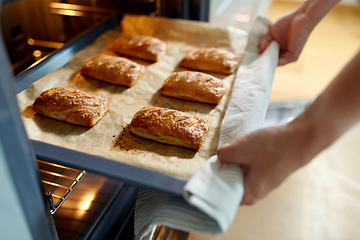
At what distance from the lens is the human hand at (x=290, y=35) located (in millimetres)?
1248

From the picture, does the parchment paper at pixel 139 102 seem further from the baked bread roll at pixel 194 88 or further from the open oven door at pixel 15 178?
the open oven door at pixel 15 178

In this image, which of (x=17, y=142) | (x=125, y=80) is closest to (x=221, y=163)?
(x=17, y=142)

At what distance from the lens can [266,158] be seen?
668 mm

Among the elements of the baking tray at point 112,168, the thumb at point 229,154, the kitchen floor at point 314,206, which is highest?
the thumb at point 229,154

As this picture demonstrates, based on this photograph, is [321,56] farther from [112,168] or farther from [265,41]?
[112,168]

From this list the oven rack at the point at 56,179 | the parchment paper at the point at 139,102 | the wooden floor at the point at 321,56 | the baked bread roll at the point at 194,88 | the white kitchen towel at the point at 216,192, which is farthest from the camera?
the wooden floor at the point at 321,56

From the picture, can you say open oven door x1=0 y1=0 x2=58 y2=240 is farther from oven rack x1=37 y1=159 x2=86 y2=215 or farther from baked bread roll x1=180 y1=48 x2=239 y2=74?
baked bread roll x1=180 y1=48 x2=239 y2=74

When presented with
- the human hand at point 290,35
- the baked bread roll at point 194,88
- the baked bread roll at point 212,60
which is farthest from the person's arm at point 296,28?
the baked bread roll at point 194,88

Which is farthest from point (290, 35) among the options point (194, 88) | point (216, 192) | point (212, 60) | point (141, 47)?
point (216, 192)

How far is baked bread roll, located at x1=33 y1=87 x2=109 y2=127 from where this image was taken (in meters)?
1.03

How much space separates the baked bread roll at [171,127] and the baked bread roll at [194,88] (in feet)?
0.51

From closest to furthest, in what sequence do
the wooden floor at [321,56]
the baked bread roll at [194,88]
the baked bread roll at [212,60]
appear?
the baked bread roll at [194,88]
the baked bread roll at [212,60]
the wooden floor at [321,56]

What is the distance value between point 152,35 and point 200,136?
0.89 meters

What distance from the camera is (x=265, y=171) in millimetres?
671
